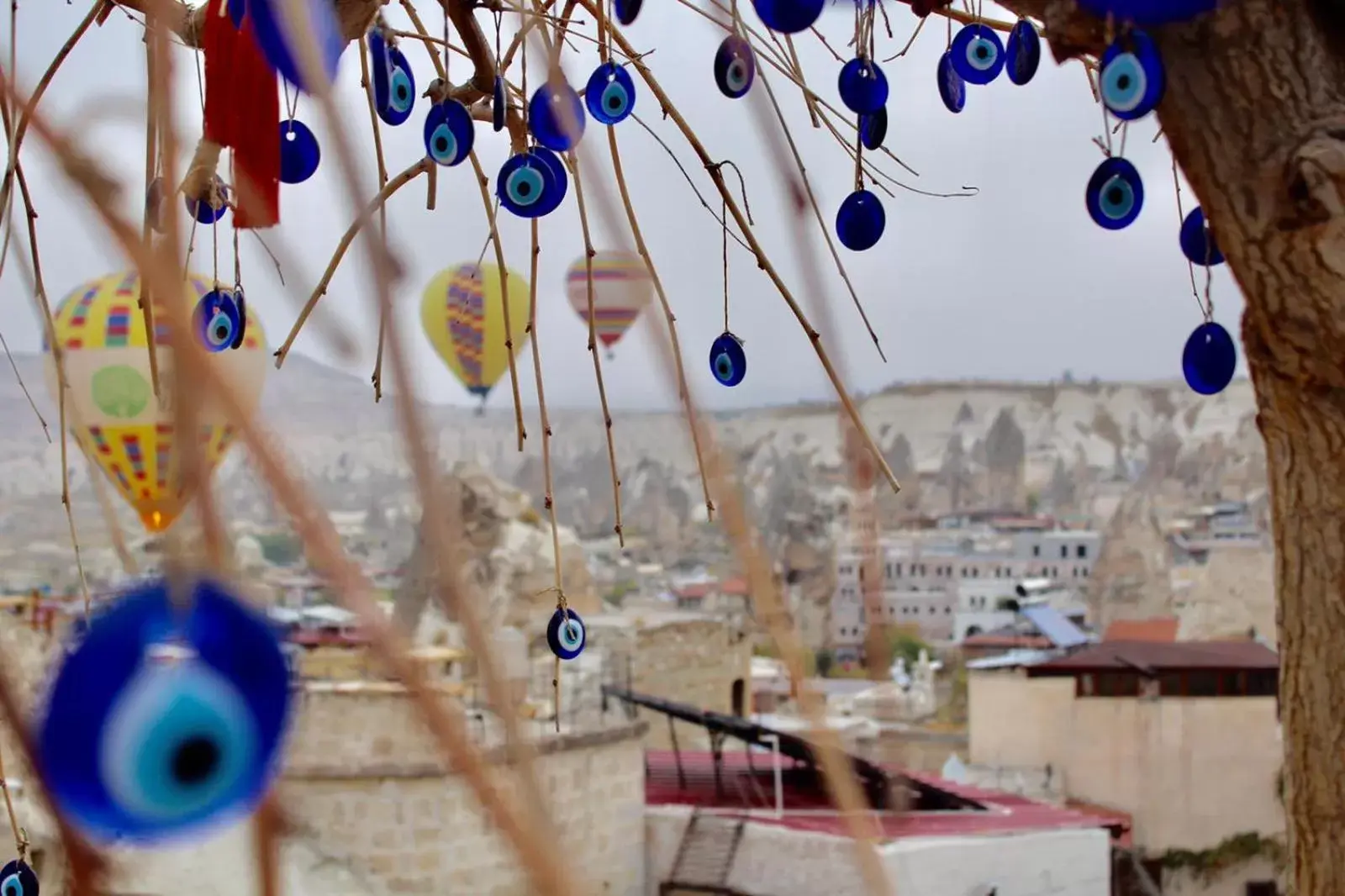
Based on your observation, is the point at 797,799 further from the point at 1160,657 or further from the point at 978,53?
the point at 978,53

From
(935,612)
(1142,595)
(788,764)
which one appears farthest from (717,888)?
(935,612)

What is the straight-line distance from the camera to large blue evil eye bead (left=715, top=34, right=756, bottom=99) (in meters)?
0.82

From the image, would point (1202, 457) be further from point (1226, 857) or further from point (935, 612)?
point (1226, 857)

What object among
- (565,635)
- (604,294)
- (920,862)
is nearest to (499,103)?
(565,635)

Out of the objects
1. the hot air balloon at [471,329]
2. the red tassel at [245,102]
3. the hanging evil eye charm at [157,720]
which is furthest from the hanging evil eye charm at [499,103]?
the hot air balloon at [471,329]

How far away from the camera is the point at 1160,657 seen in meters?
8.38

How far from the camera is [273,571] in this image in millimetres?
414

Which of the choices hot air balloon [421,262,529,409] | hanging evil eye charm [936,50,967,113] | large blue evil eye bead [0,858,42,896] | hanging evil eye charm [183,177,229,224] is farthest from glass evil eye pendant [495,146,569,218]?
hot air balloon [421,262,529,409]

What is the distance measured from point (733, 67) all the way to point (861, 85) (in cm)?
8

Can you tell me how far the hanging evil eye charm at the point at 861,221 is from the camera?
89 cm

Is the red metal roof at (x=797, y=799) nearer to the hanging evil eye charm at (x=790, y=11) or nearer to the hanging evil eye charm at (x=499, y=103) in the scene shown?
the hanging evil eye charm at (x=499, y=103)

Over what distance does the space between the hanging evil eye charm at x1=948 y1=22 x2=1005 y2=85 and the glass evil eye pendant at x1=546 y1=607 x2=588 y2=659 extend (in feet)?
1.51

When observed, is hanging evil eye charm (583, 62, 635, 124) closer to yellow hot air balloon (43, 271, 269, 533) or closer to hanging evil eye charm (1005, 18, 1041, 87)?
hanging evil eye charm (1005, 18, 1041, 87)

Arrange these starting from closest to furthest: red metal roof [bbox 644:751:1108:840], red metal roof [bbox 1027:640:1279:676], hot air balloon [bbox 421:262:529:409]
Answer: red metal roof [bbox 644:751:1108:840] < red metal roof [bbox 1027:640:1279:676] < hot air balloon [bbox 421:262:529:409]
